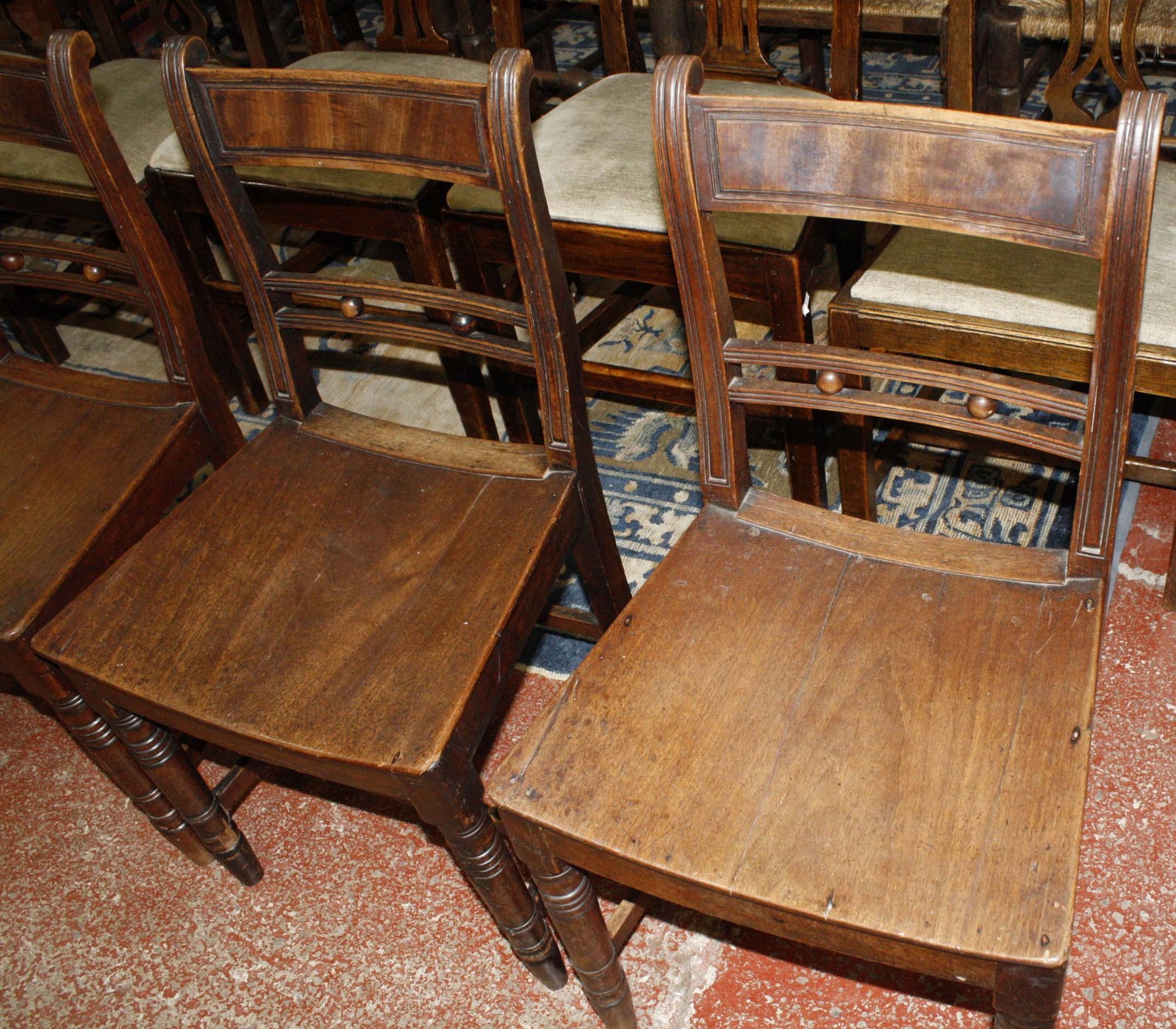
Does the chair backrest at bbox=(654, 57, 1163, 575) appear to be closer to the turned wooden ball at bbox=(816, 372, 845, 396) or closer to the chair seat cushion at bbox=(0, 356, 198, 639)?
the turned wooden ball at bbox=(816, 372, 845, 396)

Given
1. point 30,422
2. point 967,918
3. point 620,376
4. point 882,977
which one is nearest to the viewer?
point 967,918

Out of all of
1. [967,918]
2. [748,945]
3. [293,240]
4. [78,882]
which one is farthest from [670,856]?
[293,240]

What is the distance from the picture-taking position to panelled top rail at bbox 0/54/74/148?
1.29 meters

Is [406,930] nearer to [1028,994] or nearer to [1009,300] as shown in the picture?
[1028,994]

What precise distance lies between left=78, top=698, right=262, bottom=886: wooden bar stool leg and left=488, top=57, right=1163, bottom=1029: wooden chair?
0.52m

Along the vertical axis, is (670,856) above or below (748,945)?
above

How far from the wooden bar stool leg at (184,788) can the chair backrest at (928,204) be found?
2.44 feet

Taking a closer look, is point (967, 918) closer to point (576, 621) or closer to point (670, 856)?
point (670, 856)

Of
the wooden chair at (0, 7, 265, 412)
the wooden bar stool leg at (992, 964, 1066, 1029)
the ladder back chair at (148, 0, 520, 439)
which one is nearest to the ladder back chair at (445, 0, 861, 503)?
the ladder back chair at (148, 0, 520, 439)

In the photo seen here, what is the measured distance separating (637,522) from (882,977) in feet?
2.71

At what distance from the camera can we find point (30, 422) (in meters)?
1.53

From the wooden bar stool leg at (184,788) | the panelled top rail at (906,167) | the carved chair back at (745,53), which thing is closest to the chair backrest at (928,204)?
the panelled top rail at (906,167)

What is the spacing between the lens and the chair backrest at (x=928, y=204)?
883 mm

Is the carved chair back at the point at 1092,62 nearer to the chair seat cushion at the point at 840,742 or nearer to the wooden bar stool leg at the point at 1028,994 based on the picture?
the chair seat cushion at the point at 840,742
